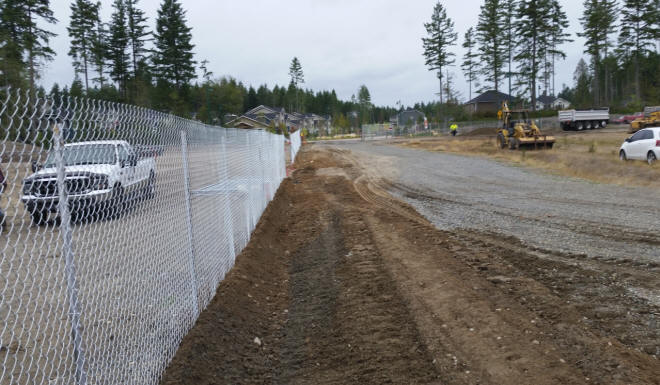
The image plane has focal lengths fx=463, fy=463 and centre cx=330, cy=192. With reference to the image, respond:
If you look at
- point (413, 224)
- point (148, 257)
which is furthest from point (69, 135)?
point (413, 224)

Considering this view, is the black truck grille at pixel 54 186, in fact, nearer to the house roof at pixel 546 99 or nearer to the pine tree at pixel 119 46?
the pine tree at pixel 119 46

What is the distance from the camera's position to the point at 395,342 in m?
4.79


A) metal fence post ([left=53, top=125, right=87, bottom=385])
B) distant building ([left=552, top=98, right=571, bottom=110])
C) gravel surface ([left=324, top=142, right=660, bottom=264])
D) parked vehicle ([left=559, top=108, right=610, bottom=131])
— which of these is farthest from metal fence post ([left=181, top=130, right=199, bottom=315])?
distant building ([left=552, top=98, right=571, bottom=110])

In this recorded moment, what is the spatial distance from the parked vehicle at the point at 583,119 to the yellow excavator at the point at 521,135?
19.8 m

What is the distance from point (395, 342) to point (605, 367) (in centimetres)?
188

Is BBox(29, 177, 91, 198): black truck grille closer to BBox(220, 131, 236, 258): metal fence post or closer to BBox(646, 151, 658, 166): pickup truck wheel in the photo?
BBox(220, 131, 236, 258): metal fence post

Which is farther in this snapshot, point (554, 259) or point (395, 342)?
point (554, 259)

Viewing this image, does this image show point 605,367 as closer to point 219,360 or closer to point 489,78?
point 219,360

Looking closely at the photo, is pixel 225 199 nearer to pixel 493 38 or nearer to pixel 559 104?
pixel 493 38

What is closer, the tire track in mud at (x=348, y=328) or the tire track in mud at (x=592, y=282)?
the tire track in mud at (x=348, y=328)

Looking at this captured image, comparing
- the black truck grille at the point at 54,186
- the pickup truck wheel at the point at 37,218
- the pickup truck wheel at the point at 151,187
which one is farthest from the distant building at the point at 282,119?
the pickup truck wheel at the point at 37,218

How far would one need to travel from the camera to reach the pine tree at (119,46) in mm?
54250

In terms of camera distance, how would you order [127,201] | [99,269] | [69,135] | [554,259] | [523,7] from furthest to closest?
[523,7] < [554,259] < [127,201] < [99,269] < [69,135]

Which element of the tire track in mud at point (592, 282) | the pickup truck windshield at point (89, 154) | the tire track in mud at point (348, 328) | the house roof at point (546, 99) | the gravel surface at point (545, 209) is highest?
the house roof at point (546, 99)
